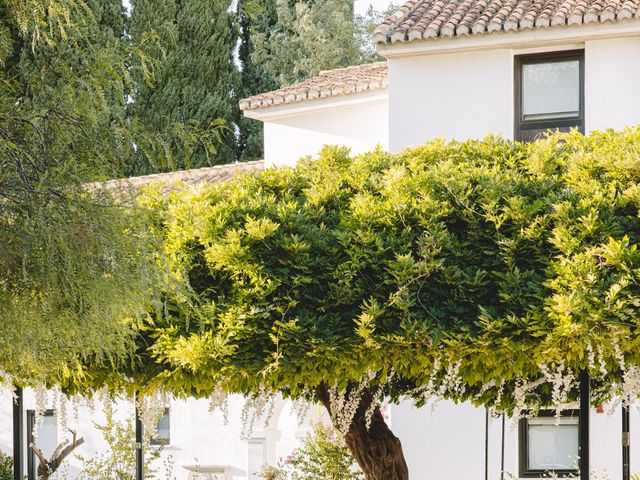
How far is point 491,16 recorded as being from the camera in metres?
15.7

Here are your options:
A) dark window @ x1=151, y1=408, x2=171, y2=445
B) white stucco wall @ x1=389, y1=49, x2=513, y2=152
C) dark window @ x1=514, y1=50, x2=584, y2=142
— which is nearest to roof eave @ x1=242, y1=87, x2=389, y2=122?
white stucco wall @ x1=389, y1=49, x2=513, y2=152

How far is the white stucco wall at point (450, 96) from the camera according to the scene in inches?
627

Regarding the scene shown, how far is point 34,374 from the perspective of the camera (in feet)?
32.9

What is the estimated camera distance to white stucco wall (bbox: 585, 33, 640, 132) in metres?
15.4

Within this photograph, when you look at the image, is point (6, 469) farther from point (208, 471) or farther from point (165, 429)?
point (165, 429)

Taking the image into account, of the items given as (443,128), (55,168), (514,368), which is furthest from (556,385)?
(443,128)

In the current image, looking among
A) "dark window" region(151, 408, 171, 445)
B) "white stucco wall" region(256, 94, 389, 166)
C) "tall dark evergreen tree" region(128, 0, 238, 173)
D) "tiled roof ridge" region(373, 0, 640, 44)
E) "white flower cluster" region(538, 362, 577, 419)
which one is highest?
"tall dark evergreen tree" region(128, 0, 238, 173)

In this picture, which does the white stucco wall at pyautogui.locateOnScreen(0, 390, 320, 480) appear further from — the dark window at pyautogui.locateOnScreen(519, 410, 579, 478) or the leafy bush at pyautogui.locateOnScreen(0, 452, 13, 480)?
the dark window at pyautogui.locateOnScreen(519, 410, 579, 478)

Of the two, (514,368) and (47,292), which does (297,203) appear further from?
(47,292)

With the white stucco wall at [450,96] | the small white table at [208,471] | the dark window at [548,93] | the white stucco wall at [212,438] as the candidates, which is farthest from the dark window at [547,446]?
the small white table at [208,471]

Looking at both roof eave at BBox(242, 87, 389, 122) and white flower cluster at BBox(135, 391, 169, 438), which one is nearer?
white flower cluster at BBox(135, 391, 169, 438)

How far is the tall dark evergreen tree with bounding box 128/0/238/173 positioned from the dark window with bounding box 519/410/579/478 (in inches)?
574

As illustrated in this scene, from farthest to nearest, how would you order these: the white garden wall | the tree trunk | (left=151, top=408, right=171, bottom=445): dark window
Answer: (left=151, top=408, right=171, bottom=445): dark window < the white garden wall < the tree trunk

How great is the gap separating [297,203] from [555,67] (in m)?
7.18
